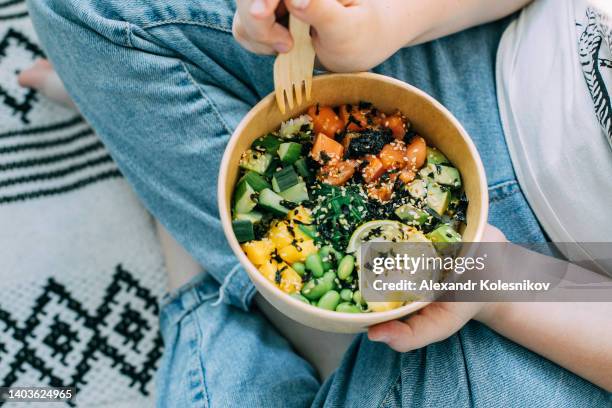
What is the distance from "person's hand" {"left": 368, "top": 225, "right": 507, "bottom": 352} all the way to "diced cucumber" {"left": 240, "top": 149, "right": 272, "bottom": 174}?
246 mm

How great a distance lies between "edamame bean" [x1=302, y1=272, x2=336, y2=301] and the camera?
63cm

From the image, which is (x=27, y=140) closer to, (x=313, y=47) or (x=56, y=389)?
(x=56, y=389)

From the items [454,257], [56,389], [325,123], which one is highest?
[325,123]

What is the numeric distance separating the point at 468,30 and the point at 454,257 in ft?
1.35

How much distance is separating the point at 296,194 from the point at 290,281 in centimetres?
11

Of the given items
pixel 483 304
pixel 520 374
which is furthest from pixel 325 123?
pixel 520 374

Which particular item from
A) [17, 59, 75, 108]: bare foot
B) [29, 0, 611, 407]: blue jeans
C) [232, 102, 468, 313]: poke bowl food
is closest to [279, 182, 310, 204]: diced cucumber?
[232, 102, 468, 313]: poke bowl food

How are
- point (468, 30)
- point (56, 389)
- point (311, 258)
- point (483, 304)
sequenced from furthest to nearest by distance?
point (56, 389) → point (468, 30) → point (483, 304) → point (311, 258)

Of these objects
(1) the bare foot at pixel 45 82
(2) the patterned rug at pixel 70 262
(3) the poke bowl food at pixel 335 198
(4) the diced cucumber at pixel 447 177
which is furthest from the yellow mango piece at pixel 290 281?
(1) the bare foot at pixel 45 82

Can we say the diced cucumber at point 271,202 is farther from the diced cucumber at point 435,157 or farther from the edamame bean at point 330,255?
the diced cucumber at point 435,157

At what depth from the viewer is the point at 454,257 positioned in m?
0.65

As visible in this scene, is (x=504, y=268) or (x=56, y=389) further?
(x=56, y=389)

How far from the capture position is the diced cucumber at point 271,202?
0.67 meters

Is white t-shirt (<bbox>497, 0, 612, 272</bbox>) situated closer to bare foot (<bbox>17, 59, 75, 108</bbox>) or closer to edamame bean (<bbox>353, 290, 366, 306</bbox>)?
edamame bean (<bbox>353, 290, 366, 306</bbox>)
